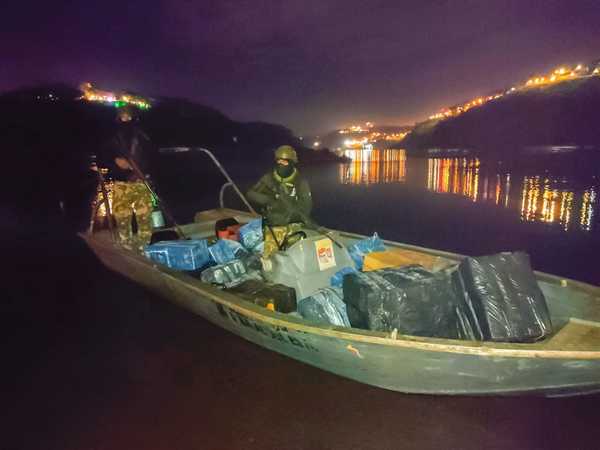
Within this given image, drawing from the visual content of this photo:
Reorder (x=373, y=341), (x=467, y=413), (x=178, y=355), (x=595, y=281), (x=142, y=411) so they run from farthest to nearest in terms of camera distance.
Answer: (x=595, y=281) → (x=178, y=355) → (x=142, y=411) → (x=467, y=413) → (x=373, y=341)

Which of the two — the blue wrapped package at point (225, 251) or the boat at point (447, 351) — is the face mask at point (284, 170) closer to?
the blue wrapped package at point (225, 251)

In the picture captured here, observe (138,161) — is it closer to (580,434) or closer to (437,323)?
(437,323)

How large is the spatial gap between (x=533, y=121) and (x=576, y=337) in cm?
10671

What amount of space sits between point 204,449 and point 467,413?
2.28 m

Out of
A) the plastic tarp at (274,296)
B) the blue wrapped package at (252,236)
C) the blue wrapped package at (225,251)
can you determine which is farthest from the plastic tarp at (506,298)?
the blue wrapped package at (225,251)

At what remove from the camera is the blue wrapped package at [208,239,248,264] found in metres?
5.25

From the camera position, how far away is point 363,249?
4836 mm

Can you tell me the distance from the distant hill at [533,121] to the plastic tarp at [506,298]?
74.3m

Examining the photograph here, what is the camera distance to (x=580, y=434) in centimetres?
301

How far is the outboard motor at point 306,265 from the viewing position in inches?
159

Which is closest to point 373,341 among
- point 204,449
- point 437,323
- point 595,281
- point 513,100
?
point 437,323

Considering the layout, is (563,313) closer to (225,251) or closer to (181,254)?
(225,251)

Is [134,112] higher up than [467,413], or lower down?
higher up

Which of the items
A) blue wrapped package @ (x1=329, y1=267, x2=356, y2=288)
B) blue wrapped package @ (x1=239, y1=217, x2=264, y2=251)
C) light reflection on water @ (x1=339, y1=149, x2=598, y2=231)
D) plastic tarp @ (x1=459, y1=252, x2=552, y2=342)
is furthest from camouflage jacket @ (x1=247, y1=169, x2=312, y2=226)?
light reflection on water @ (x1=339, y1=149, x2=598, y2=231)
